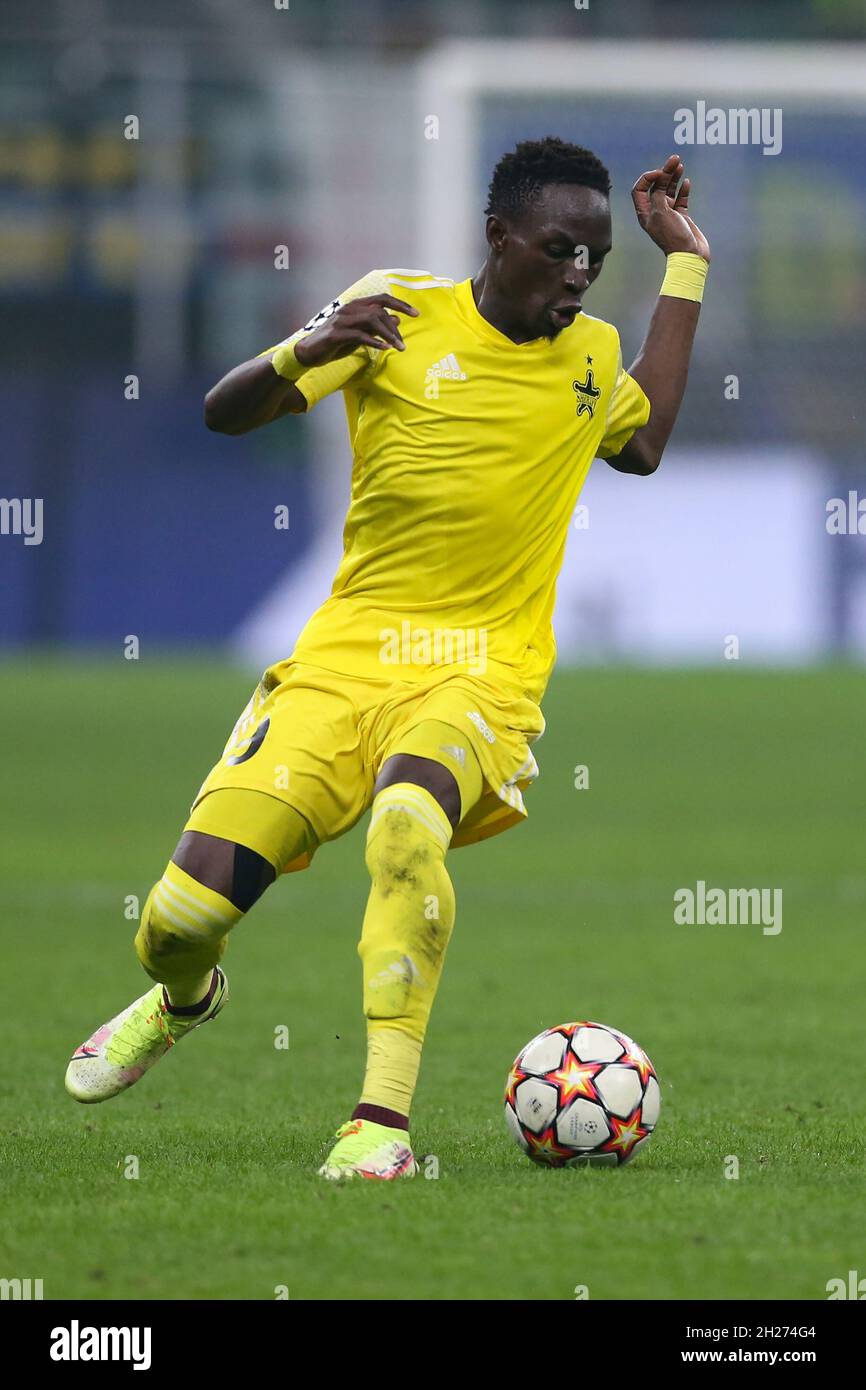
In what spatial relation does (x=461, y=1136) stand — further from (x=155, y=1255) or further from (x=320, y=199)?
(x=320, y=199)

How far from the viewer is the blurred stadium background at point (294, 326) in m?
36.4

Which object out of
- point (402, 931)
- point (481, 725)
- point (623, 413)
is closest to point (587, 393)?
point (623, 413)

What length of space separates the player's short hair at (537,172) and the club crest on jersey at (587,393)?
1.48 feet

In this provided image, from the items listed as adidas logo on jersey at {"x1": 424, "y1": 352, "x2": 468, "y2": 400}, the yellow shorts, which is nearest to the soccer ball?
the yellow shorts

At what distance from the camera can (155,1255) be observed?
4234 millimetres

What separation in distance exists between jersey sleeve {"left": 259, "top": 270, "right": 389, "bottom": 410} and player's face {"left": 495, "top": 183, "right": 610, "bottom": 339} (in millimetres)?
331

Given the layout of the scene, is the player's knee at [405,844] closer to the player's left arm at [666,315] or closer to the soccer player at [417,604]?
the soccer player at [417,604]

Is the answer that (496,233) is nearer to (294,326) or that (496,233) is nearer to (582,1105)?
(582,1105)

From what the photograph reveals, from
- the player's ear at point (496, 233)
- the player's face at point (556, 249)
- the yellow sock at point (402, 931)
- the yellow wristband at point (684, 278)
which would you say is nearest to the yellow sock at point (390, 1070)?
the yellow sock at point (402, 931)

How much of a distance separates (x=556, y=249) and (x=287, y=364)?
2.33 feet

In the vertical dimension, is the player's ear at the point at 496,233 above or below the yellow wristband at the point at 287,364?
above

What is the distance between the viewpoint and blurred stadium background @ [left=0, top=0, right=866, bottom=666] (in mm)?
36375

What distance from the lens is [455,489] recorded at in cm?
552
